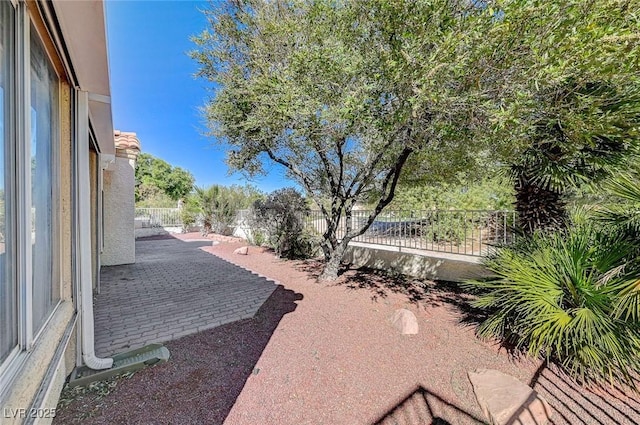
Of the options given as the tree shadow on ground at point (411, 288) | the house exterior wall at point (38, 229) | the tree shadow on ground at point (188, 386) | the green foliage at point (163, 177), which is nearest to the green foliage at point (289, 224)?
the tree shadow on ground at point (411, 288)

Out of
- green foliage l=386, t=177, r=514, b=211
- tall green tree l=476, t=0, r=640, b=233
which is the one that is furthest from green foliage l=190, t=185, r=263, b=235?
tall green tree l=476, t=0, r=640, b=233

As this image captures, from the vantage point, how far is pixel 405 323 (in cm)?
441

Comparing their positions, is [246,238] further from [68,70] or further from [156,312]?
[68,70]

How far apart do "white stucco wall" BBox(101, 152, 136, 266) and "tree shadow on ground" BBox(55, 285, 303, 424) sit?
20.7 ft

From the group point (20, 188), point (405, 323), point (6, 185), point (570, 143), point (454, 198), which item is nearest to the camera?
point (6, 185)

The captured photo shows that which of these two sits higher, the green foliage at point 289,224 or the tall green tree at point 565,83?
the tall green tree at point 565,83

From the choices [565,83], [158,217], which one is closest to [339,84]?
[565,83]

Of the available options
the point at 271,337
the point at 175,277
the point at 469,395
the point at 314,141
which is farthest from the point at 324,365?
the point at 175,277

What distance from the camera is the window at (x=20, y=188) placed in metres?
1.49

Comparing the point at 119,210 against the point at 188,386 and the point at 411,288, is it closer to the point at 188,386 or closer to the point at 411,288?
the point at 188,386

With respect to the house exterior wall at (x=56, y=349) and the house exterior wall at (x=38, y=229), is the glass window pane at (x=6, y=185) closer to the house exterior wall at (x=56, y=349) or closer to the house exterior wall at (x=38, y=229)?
the house exterior wall at (x=38, y=229)

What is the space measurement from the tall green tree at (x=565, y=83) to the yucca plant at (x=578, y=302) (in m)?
1.01

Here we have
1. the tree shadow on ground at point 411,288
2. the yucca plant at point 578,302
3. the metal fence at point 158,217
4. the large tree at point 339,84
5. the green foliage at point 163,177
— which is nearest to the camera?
the yucca plant at point 578,302

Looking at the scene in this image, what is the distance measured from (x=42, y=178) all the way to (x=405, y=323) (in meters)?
4.62
